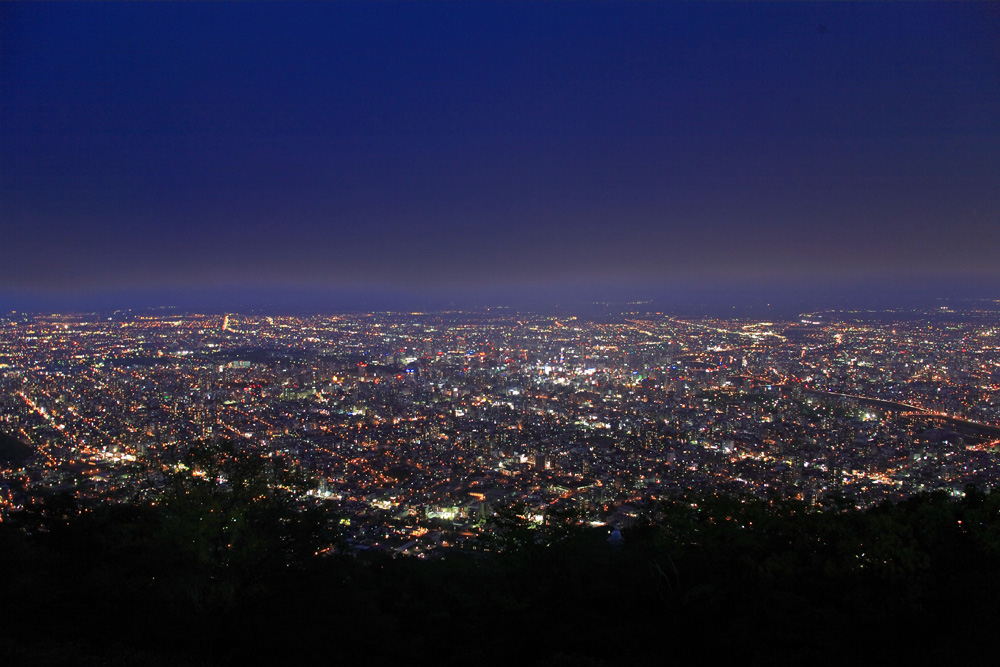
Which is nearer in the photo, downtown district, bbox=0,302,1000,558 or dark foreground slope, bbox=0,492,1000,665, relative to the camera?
dark foreground slope, bbox=0,492,1000,665

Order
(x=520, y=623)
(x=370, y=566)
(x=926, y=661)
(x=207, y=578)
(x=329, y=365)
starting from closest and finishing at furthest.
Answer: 1. (x=926, y=661)
2. (x=207, y=578)
3. (x=520, y=623)
4. (x=370, y=566)
5. (x=329, y=365)

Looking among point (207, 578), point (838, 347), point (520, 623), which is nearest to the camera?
point (207, 578)

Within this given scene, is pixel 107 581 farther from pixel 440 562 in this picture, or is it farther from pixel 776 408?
pixel 776 408

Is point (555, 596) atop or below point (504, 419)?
A: atop

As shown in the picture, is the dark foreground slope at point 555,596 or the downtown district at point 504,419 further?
the downtown district at point 504,419

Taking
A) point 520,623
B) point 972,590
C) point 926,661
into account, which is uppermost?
point 972,590

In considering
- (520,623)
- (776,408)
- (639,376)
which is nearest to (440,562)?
(520,623)

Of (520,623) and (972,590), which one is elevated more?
(972,590)

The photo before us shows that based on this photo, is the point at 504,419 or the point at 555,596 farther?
the point at 504,419
